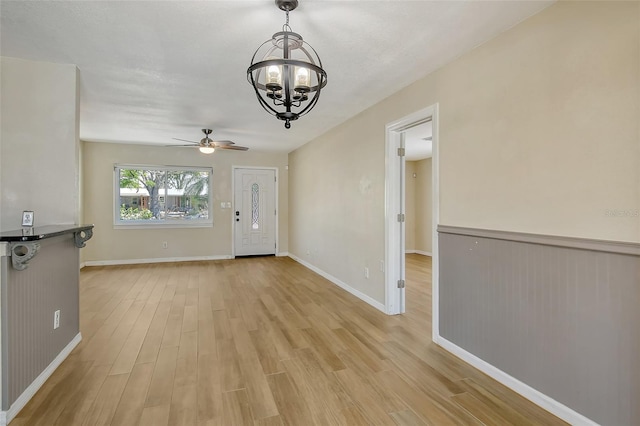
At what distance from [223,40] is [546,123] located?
2241 millimetres

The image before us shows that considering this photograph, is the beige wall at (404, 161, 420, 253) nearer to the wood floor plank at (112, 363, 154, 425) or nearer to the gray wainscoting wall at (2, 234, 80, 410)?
the wood floor plank at (112, 363, 154, 425)

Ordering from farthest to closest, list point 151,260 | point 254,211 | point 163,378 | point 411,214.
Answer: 1. point 411,214
2. point 254,211
3. point 151,260
4. point 163,378

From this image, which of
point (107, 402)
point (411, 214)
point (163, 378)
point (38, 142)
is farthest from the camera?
point (411, 214)

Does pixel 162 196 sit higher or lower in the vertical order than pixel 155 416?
higher

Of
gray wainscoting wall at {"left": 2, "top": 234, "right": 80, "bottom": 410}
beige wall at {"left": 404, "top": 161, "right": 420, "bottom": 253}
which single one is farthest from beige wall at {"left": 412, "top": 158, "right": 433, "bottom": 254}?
gray wainscoting wall at {"left": 2, "top": 234, "right": 80, "bottom": 410}

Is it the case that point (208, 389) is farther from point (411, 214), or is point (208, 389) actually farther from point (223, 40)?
point (411, 214)

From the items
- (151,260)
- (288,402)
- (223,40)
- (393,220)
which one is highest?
(223,40)

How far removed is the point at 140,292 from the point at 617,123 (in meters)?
5.16

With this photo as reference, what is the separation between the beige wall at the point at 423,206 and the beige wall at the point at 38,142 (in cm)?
701

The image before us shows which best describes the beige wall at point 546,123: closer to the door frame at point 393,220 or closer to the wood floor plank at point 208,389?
the door frame at point 393,220

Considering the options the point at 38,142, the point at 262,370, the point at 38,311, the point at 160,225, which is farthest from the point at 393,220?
the point at 160,225

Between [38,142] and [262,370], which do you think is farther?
[38,142]

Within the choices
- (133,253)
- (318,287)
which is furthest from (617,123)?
(133,253)

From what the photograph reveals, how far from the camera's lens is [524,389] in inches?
79.4
